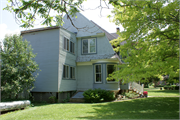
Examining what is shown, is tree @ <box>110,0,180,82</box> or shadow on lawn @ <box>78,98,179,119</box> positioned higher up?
tree @ <box>110,0,180,82</box>

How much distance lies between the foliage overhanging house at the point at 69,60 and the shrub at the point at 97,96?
4.88ft

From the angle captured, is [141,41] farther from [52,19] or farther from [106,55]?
[106,55]

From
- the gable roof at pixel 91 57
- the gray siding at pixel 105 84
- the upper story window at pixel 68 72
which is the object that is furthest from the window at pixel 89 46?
the upper story window at pixel 68 72

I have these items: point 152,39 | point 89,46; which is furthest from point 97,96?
point 152,39

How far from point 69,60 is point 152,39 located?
9.77 meters

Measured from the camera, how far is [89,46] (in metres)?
19.2

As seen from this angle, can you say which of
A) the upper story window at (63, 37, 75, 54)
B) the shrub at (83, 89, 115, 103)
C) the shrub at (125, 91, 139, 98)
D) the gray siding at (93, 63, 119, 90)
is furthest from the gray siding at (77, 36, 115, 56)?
the shrub at (125, 91, 139, 98)

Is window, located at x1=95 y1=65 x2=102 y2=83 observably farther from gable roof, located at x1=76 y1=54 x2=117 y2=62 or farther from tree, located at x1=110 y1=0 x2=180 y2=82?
tree, located at x1=110 y1=0 x2=180 y2=82

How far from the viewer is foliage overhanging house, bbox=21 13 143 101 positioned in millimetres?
15797

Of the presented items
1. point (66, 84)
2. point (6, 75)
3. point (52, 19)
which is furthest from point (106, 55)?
point (52, 19)

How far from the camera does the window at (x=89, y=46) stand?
19.1 m

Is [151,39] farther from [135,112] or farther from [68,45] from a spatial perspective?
[68,45]

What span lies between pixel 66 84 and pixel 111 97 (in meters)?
4.89

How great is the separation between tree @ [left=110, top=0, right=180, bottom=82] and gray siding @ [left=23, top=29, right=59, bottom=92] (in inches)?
285
